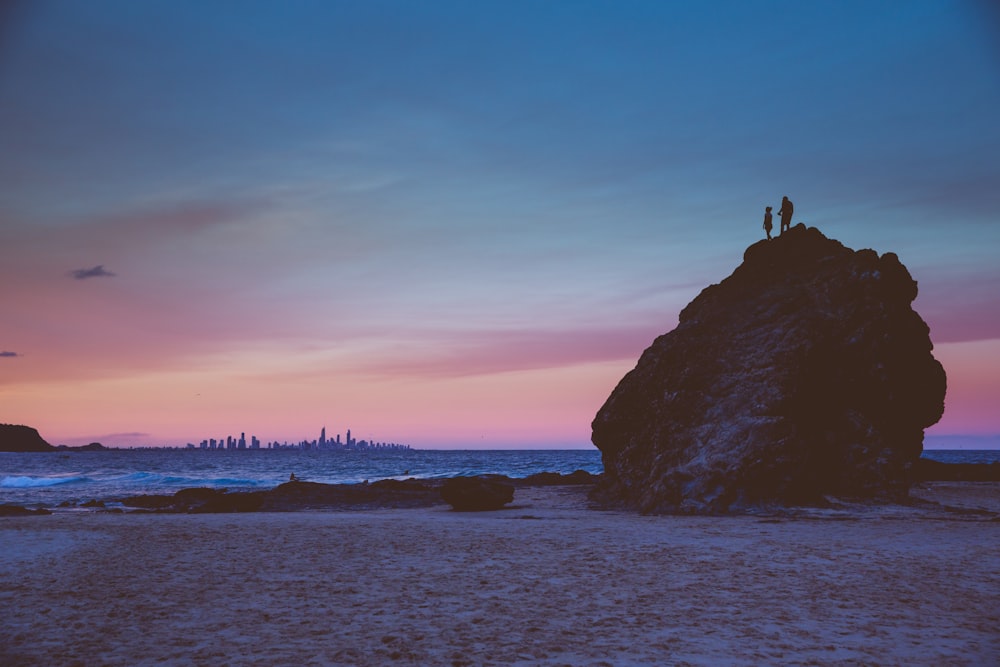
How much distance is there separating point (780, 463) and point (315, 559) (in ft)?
57.4

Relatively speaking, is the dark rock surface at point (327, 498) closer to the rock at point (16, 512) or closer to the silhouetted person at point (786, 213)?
the rock at point (16, 512)

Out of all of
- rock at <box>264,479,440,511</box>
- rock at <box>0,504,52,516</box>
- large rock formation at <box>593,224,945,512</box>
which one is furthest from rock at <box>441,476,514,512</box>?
rock at <box>0,504,52,516</box>

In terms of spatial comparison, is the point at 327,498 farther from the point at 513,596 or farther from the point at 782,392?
the point at 513,596

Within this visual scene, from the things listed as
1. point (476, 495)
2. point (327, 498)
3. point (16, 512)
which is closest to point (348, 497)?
point (327, 498)

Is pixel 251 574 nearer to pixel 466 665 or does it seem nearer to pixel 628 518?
pixel 466 665

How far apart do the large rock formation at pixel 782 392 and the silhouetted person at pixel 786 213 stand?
619 millimetres

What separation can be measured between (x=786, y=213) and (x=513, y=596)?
27.8 meters

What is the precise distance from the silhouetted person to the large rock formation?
0.62m

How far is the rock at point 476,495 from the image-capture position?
102ft

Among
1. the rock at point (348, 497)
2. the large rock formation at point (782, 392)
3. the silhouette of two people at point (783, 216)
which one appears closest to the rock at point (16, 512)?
the rock at point (348, 497)

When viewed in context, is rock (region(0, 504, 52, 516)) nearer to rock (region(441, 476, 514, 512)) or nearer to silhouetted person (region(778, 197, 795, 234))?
rock (region(441, 476, 514, 512))

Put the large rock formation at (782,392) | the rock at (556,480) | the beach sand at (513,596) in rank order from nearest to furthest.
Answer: the beach sand at (513,596) < the large rock formation at (782,392) < the rock at (556,480)

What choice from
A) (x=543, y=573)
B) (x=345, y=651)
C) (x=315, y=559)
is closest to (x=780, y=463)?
(x=543, y=573)

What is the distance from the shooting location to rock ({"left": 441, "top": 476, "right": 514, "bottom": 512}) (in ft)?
102
